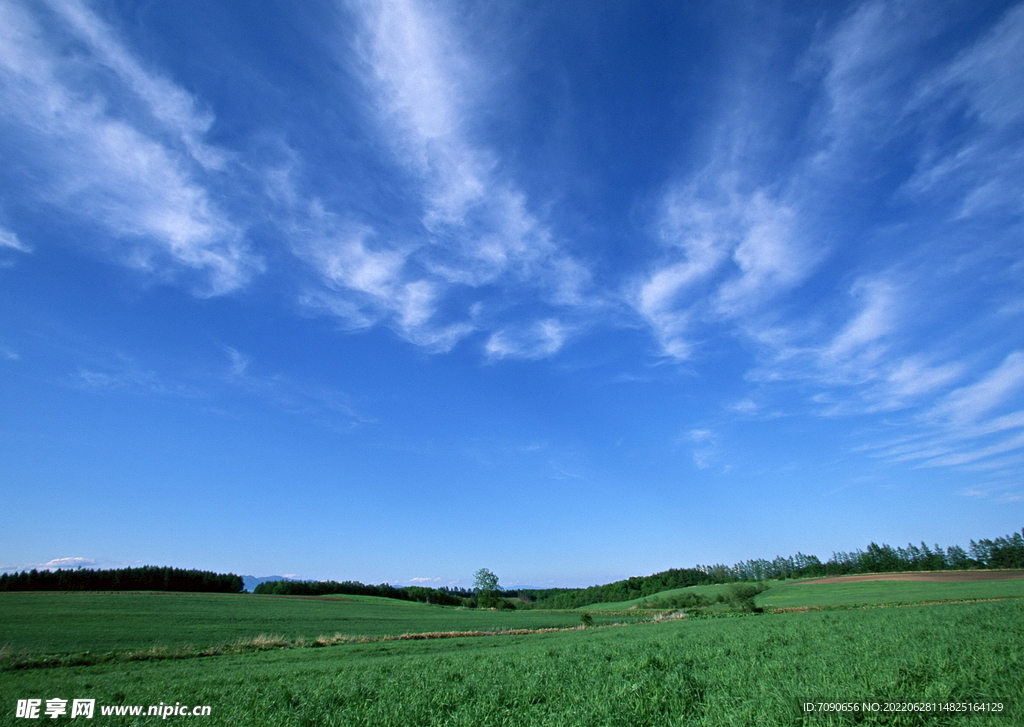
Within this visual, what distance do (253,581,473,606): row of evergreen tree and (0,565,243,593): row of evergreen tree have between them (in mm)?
15591

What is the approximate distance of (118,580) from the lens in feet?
361

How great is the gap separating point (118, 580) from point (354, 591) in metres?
63.9

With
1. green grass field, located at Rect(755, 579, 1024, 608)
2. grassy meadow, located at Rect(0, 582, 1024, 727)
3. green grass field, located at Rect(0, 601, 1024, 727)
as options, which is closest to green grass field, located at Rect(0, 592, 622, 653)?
grassy meadow, located at Rect(0, 582, 1024, 727)

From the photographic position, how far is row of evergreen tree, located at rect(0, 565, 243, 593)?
102812 millimetres

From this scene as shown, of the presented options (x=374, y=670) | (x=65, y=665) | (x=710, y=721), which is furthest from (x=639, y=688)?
(x=65, y=665)

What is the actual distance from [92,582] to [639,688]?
486ft

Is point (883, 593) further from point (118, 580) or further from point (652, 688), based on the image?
point (118, 580)

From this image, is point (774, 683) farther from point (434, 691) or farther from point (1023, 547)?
point (1023, 547)

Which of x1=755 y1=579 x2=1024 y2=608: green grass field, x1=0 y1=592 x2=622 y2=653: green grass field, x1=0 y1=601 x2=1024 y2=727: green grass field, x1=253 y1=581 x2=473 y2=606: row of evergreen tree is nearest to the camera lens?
x1=0 y1=601 x2=1024 y2=727: green grass field

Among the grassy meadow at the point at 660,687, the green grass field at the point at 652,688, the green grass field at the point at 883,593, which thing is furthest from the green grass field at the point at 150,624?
the green grass field at the point at 883,593

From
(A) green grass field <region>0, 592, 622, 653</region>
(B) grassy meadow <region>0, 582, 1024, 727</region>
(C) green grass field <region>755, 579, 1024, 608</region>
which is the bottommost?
(C) green grass field <region>755, 579, 1024, 608</region>

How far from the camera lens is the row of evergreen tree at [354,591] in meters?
139

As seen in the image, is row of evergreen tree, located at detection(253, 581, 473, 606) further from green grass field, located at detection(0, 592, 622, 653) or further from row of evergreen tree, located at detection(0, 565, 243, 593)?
green grass field, located at detection(0, 592, 622, 653)

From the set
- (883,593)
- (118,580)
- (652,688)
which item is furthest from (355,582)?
(652,688)
